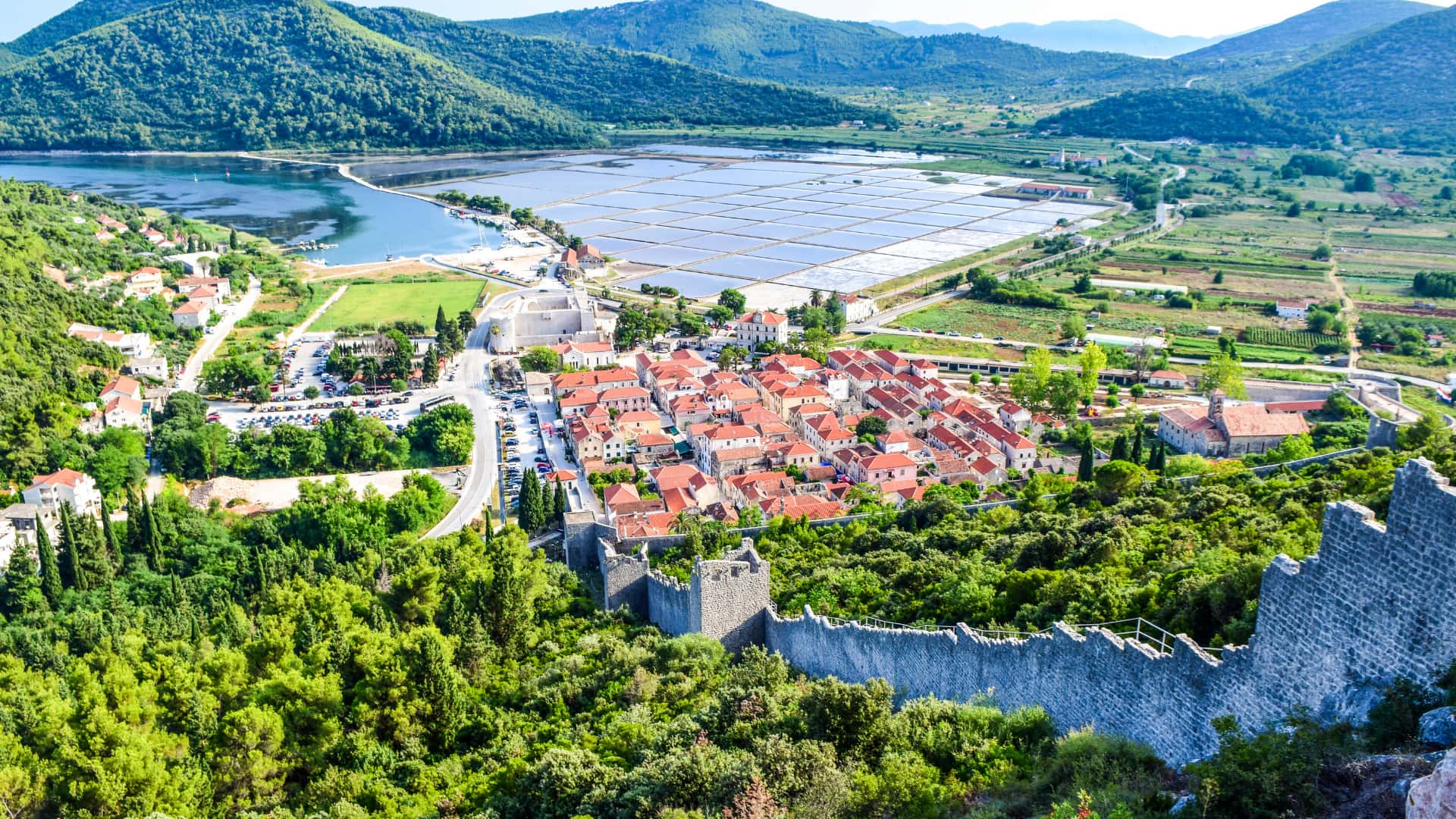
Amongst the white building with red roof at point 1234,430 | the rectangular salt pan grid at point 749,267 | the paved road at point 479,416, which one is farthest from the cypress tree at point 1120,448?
the rectangular salt pan grid at point 749,267

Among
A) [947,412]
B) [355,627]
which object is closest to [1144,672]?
[355,627]

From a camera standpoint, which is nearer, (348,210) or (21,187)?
(21,187)

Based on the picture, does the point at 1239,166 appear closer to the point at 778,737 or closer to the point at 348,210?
the point at 348,210

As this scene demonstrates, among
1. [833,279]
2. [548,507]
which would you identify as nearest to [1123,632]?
[548,507]

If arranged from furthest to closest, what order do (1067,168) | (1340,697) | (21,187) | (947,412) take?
(1067,168) → (21,187) → (947,412) → (1340,697)

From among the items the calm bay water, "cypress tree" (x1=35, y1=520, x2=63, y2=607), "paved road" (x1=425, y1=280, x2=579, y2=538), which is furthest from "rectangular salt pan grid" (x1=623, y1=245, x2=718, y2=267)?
"cypress tree" (x1=35, y1=520, x2=63, y2=607)

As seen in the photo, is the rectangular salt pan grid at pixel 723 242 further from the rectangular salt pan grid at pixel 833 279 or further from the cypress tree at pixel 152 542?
the cypress tree at pixel 152 542

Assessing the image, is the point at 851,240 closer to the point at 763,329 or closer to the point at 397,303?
the point at 763,329
